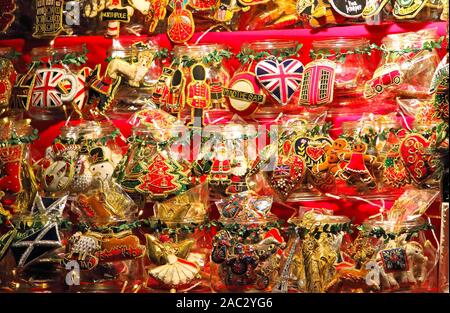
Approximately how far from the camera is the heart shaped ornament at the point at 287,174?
3.13 meters

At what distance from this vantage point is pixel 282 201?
320 centimetres

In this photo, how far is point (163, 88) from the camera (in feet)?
10.9

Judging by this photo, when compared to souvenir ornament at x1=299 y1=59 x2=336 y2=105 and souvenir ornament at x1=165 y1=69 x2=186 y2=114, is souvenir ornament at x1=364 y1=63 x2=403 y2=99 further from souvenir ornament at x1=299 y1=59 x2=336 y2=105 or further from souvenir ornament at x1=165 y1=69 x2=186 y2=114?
souvenir ornament at x1=165 y1=69 x2=186 y2=114

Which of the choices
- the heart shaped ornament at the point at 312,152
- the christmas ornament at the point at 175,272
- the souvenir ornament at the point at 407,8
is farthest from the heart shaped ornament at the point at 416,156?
the christmas ornament at the point at 175,272

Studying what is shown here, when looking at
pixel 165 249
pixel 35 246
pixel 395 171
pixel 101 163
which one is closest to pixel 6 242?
pixel 35 246

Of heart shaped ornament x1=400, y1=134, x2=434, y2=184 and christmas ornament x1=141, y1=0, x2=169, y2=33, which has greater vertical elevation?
christmas ornament x1=141, y1=0, x2=169, y2=33

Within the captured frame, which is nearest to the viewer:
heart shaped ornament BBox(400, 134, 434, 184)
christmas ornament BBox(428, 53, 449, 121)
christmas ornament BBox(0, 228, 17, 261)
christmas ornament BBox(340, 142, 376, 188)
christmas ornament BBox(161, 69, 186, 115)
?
christmas ornament BBox(428, 53, 449, 121)

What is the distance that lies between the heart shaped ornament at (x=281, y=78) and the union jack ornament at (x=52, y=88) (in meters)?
0.69

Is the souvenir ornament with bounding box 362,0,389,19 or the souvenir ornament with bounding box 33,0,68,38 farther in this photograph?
the souvenir ornament with bounding box 33,0,68,38

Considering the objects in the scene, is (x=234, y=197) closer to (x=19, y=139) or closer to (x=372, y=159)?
(x=372, y=159)

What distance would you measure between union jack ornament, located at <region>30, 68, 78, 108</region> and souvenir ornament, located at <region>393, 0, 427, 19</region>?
45.3 inches

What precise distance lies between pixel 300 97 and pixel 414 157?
458 mm

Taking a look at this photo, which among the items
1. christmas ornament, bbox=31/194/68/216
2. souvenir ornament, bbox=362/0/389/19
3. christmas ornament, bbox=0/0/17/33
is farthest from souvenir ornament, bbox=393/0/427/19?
christmas ornament, bbox=0/0/17/33

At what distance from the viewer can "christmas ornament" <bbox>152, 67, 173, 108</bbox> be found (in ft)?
10.8
